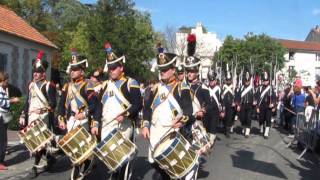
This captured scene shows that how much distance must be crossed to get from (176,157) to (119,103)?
1.38 metres

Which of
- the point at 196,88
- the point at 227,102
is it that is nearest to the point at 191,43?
the point at 196,88

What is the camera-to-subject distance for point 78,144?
7820 millimetres

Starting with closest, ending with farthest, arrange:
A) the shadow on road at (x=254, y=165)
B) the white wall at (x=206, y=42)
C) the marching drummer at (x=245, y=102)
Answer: the shadow on road at (x=254, y=165)
the marching drummer at (x=245, y=102)
the white wall at (x=206, y=42)

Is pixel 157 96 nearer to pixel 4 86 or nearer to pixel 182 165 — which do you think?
pixel 182 165

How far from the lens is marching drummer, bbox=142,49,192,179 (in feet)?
23.3

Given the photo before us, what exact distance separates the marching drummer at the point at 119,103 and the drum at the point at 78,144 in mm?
370

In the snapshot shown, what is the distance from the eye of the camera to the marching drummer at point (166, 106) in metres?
7.11

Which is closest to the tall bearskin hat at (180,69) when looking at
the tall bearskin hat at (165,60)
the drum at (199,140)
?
the drum at (199,140)

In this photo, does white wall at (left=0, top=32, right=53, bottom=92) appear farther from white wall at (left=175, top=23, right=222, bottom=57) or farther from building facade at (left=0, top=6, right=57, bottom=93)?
white wall at (left=175, top=23, right=222, bottom=57)

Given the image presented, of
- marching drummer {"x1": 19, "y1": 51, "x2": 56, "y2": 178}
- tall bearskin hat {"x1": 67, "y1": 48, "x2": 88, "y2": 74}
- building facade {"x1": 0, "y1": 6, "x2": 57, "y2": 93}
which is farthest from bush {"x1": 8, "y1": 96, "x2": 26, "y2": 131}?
building facade {"x1": 0, "y1": 6, "x2": 57, "y2": 93}

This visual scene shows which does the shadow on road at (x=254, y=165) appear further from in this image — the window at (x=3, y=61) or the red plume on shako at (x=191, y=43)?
the window at (x=3, y=61)

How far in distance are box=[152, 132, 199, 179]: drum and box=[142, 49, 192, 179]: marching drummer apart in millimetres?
254

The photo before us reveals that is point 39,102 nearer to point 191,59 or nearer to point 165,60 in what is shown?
point 191,59

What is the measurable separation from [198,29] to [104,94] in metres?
92.1
